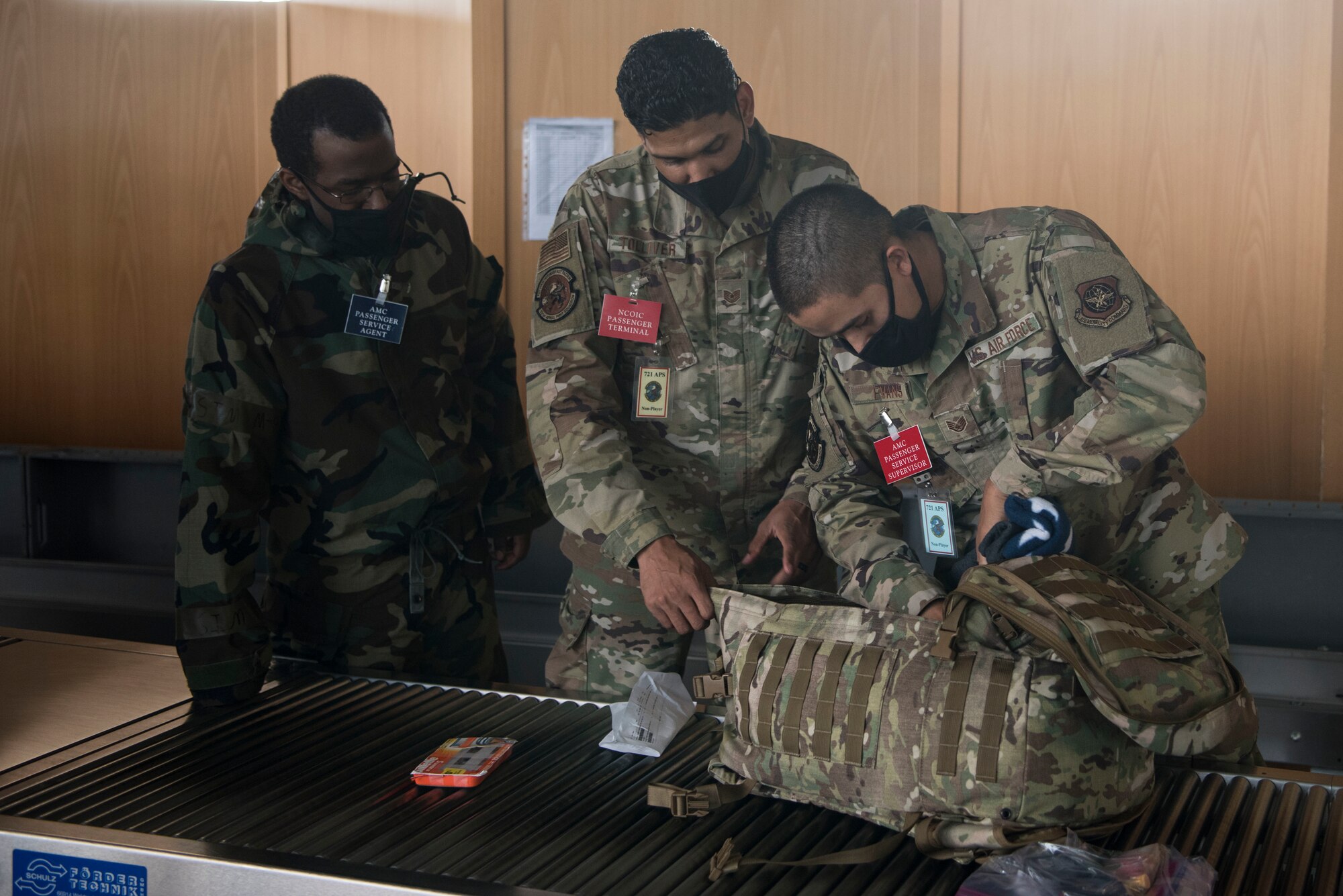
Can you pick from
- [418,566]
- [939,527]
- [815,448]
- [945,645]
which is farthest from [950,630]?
[418,566]

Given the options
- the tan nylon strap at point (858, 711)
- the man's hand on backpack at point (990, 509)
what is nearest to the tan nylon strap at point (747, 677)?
the tan nylon strap at point (858, 711)

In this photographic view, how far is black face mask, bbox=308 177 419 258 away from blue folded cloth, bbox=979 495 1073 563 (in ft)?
3.64

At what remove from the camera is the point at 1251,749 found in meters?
1.53

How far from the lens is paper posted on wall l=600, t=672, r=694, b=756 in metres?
1.33

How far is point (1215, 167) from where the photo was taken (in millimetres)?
2680

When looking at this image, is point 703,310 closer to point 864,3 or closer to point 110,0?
point 864,3

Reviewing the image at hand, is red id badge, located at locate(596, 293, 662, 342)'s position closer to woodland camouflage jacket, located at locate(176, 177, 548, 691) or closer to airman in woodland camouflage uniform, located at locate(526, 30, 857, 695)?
airman in woodland camouflage uniform, located at locate(526, 30, 857, 695)

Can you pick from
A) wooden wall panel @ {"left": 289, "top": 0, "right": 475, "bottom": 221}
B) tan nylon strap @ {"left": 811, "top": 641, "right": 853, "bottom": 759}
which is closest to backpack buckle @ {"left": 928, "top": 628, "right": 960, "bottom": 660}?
tan nylon strap @ {"left": 811, "top": 641, "right": 853, "bottom": 759}

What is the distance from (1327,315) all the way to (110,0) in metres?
3.91

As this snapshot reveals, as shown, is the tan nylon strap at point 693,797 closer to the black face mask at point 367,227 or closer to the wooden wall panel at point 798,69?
the black face mask at point 367,227

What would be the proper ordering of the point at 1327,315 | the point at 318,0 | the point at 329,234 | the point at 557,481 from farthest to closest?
the point at 318,0
the point at 1327,315
the point at 329,234
the point at 557,481

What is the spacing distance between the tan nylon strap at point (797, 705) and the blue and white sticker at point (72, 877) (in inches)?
25.2

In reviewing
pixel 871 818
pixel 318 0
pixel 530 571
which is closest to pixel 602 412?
pixel 871 818

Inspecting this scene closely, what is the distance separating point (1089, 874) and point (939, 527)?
0.72 meters
